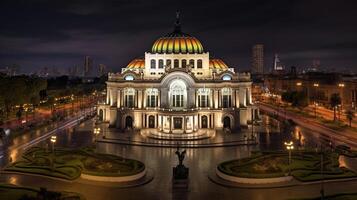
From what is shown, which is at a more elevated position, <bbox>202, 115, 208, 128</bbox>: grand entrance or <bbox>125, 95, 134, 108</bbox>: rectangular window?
<bbox>125, 95, 134, 108</bbox>: rectangular window

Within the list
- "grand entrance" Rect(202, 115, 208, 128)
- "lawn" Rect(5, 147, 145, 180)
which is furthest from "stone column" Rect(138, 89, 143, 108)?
"lawn" Rect(5, 147, 145, 180)

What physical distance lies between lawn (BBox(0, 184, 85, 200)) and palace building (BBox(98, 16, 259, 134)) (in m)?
36.9

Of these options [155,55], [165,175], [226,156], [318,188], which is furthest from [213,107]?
[318,188]

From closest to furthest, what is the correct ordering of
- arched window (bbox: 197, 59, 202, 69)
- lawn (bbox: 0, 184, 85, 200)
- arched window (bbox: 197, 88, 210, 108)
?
lawn (bbox: 0, 184, 85, 200)
arched window (bbox: 197, 88, 210, 108)
arched window (bbox: 197, 59, 202, 69)

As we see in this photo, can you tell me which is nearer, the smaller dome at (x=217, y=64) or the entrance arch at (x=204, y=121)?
the entrance arch at (x=204, y=121)

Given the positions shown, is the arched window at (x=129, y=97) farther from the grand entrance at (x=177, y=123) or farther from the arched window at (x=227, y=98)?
the arched window at (x=227, y=98)

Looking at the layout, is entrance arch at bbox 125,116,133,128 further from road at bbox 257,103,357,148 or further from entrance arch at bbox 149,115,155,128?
road at bbox 257,103,357,148

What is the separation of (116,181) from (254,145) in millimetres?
26475

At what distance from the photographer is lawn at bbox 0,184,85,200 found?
27.9 meters

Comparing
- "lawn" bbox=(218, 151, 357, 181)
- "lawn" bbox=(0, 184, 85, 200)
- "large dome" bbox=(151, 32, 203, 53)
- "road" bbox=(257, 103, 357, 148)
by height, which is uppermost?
"large dome" bbox=(151, 32, 203, 53)

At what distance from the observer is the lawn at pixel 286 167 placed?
36.5 meters

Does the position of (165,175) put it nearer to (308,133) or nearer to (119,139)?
(119,139)

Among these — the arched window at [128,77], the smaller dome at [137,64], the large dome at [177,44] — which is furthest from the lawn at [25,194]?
the large dome at [177,44]

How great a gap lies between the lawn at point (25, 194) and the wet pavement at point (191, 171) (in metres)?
1.99
